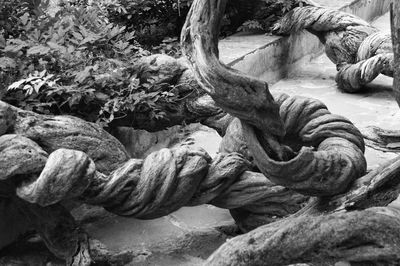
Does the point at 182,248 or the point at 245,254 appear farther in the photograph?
the point at 182,248

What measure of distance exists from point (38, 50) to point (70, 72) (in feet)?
0.65

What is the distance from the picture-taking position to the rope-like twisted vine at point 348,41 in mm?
4617

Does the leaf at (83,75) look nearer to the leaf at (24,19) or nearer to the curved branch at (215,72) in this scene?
the leaf at (24,19)

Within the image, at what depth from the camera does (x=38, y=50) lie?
302 cm

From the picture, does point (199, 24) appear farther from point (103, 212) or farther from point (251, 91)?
point (103, 212)

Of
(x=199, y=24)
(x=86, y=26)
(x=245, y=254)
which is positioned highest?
(x=199, y=24)

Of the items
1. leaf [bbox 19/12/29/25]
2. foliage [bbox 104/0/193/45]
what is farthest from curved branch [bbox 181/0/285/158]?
foliage [bbox 104/0/193/45]

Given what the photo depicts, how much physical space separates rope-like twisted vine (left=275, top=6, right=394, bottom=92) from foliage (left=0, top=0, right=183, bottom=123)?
74.9 inches

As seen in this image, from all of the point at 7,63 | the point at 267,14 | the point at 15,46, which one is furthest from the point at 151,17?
the point at 7,63

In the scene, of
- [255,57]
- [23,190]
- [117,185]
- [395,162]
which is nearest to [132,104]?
[117,185]

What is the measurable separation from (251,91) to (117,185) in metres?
0.73

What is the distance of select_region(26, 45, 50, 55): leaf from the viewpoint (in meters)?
3.01

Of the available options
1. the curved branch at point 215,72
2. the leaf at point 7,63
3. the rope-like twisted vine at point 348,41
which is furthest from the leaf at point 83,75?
the rope-like twisted vine at point 348,41

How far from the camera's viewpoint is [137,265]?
263 centimetres
